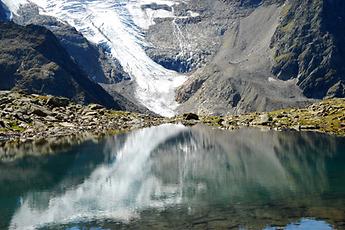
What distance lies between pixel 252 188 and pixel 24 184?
3773 cm

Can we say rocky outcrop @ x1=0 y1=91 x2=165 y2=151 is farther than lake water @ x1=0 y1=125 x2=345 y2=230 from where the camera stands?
Yes

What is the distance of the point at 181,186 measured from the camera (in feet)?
272

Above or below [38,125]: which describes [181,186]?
below

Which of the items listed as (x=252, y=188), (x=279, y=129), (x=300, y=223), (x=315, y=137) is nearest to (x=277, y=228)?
(x=300, y=223)

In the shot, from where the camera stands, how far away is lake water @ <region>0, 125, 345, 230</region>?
192ft

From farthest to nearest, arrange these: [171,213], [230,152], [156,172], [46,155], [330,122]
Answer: [330,122] → [230,152] → [46,155] → [156,172] → [171,213]

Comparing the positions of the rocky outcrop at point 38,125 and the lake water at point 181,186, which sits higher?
the rocky outcrop at point 38,125

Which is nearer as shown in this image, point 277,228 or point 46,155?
point 277,228

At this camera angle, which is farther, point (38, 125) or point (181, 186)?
point (38, 125)

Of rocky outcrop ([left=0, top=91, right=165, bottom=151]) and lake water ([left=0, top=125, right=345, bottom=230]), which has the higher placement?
rocky outcrop ([left=0, top=91, right=165, bottom=151])

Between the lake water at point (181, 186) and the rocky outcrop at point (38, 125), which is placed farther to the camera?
the rocky outcrop at point (38, 125)

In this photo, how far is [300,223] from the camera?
5444 cm

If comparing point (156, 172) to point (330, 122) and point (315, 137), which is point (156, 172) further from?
point (330, 122)

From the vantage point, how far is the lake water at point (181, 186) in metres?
58.7
